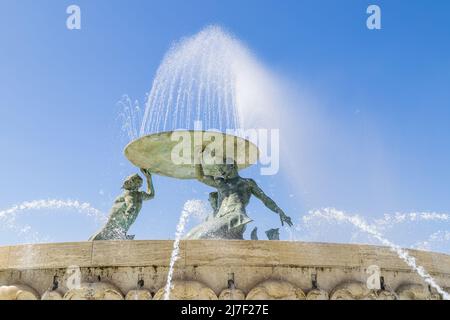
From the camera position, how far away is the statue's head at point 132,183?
401 inches

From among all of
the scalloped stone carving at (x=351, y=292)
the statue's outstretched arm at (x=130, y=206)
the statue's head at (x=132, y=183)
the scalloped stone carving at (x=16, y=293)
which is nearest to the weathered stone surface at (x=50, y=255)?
the scalloped stone carving at (x=16, y=293)

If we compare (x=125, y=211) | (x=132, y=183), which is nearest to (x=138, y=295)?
(x=125, y=211)

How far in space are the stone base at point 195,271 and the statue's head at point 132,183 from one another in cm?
352

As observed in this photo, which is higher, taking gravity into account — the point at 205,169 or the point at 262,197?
the point at 205,169

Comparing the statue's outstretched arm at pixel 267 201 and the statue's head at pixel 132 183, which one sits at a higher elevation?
the statue's head at pixel 132 183

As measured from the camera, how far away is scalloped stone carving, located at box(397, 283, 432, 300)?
6.79 m

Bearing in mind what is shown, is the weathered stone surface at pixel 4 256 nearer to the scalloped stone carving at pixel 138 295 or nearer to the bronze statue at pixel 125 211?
the scalloped stone carving at pixel 138 295

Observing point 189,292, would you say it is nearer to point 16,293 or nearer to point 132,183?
point 16,293

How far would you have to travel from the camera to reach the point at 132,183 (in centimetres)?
1021

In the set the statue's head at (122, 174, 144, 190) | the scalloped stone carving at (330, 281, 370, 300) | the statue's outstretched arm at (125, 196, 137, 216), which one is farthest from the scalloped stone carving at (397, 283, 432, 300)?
the statue's head at (122, 174, 144, 190)
